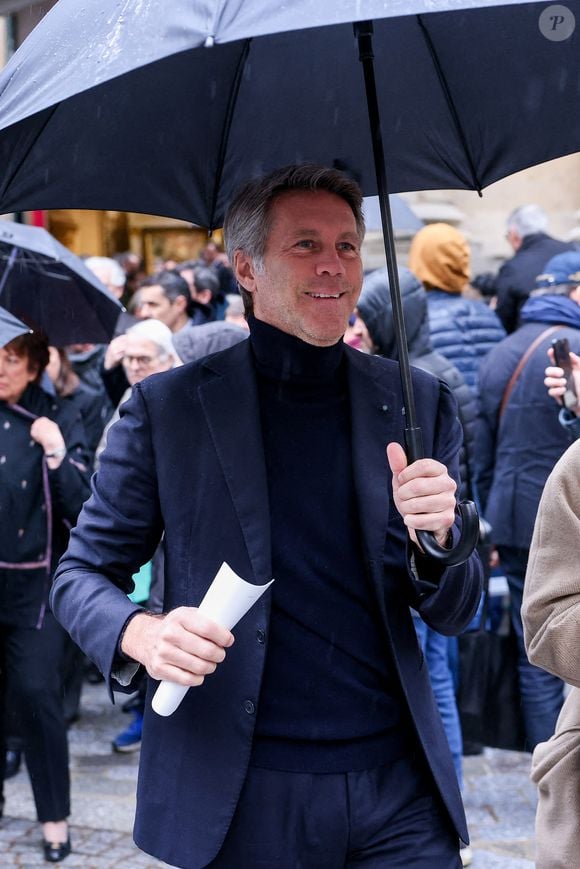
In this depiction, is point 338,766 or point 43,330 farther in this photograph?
point 43,330

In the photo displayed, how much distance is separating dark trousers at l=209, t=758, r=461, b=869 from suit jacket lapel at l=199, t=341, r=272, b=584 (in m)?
0.40

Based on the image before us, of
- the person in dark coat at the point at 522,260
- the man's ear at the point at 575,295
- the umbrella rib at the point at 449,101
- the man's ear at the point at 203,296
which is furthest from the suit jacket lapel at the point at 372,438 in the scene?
the man's ear at the point at 203,296

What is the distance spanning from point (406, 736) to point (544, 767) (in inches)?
18.3

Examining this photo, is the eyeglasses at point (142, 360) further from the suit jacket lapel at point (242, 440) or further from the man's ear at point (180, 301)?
the suit jacket lapel at point (242, 440)

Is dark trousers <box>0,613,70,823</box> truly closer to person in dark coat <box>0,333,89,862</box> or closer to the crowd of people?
person in dark coat <box>0,333,89,862</box>

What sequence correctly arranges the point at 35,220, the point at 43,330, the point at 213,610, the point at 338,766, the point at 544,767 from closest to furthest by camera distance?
the point at 213,610
the point at 338,766
the point at 544,767
the point at 43,330
the point at 35,220

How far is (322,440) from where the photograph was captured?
2.72 meters

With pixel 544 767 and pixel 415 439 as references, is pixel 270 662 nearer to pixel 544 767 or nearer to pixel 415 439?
pixel 415 439

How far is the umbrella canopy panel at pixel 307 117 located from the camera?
2.93 m

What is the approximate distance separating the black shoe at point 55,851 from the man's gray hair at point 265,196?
3280 mm

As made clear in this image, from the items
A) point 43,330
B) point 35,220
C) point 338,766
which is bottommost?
point 338,766

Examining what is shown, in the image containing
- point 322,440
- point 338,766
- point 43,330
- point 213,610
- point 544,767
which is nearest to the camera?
point 213,610

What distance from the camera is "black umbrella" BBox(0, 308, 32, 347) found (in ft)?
15.8

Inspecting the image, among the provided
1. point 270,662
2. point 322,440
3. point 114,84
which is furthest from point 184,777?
point 114,84
